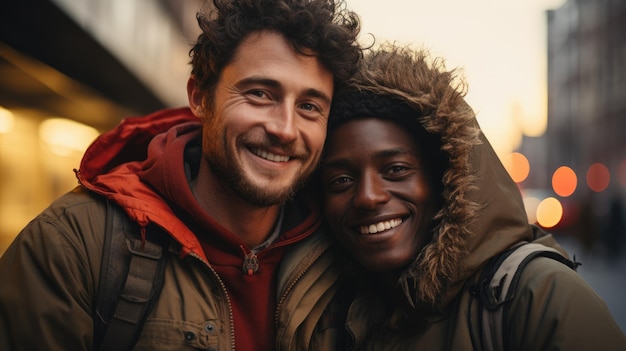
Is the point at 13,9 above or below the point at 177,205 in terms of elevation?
above

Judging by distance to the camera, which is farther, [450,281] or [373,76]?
[373,76]

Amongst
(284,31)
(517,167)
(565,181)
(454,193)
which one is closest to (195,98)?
(284,31)

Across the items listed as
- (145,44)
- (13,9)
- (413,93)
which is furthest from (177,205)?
(145,44)

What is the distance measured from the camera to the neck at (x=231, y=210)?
3070 mm

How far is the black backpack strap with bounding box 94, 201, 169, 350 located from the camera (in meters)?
2.40

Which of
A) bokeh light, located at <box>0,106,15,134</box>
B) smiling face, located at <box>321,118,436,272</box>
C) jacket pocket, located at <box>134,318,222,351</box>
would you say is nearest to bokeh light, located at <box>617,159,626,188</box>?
bokeh light, located at <box>0,106,15,134</box>

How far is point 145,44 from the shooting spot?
11.8 metres

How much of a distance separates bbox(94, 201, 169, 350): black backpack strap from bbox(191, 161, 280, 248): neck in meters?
0.55

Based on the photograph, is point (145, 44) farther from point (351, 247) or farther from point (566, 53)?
point (566, 53)

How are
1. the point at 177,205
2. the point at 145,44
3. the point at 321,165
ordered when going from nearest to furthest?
1. the point at 177,205
2. the point at 321,165
3. the point at 145,44

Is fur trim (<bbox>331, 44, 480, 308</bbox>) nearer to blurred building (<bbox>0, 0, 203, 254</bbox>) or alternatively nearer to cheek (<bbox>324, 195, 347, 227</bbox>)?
cheek (<bbox>324, 195, 347, 227</bbox>)

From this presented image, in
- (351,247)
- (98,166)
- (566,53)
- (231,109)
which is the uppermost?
(566,53)

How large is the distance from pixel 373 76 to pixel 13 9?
12.9ft

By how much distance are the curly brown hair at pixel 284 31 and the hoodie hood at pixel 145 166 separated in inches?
13.9
